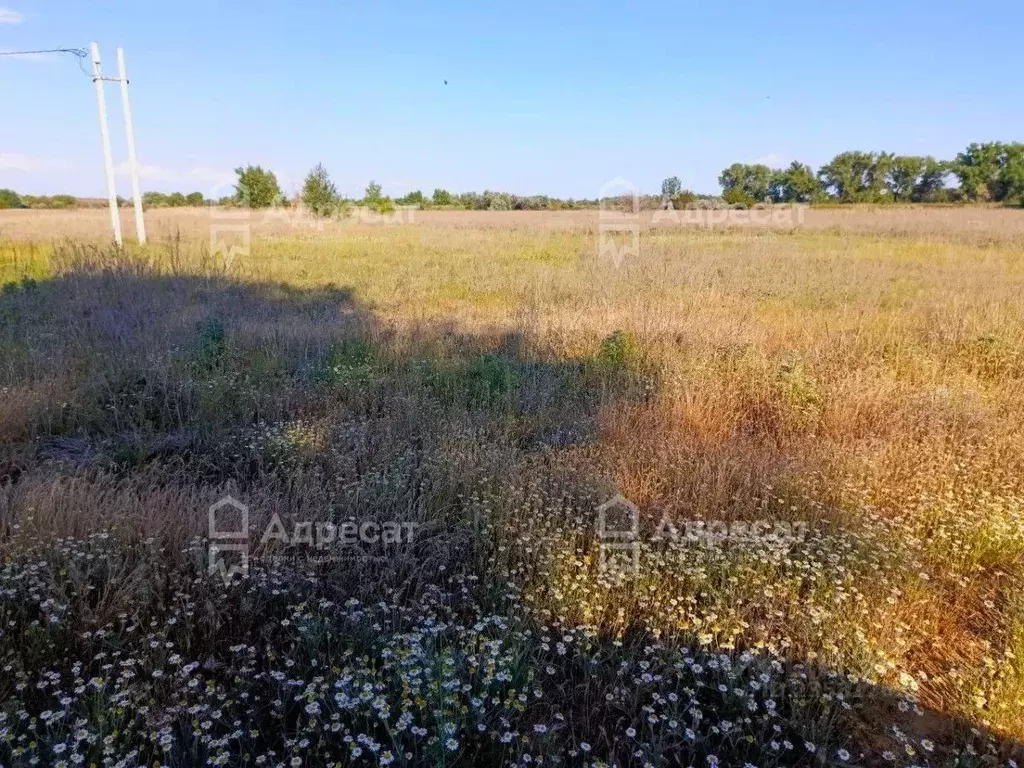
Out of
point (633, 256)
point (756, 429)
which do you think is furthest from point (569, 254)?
point (756, 429)

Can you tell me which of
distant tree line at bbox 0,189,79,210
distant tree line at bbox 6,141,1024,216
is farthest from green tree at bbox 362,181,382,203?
distant tree line at bbox 0,189,79,210

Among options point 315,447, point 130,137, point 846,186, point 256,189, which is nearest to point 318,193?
point 256,189

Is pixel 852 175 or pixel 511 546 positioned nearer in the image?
pixel 511 546

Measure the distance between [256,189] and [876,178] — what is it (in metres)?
63.1

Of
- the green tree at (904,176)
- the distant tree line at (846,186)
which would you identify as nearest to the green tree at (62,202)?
the distant tree line at (846,186)

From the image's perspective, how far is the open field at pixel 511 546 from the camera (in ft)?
6.96

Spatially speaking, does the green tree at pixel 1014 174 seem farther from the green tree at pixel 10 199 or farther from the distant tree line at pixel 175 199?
the green tree at pixel 10 199

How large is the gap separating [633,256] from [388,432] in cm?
1234

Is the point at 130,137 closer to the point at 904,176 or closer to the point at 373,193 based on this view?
the point at 373,193

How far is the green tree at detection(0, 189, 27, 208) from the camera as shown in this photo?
6052 centimetres

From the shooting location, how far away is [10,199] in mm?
62656

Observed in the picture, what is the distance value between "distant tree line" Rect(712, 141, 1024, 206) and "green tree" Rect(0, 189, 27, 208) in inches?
2816

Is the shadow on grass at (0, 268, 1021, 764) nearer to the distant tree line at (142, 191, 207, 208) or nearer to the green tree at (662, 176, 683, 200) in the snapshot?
the green tree at (662, 176, 683, 200)

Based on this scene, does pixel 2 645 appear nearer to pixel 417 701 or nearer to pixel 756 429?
pixel 417 701
